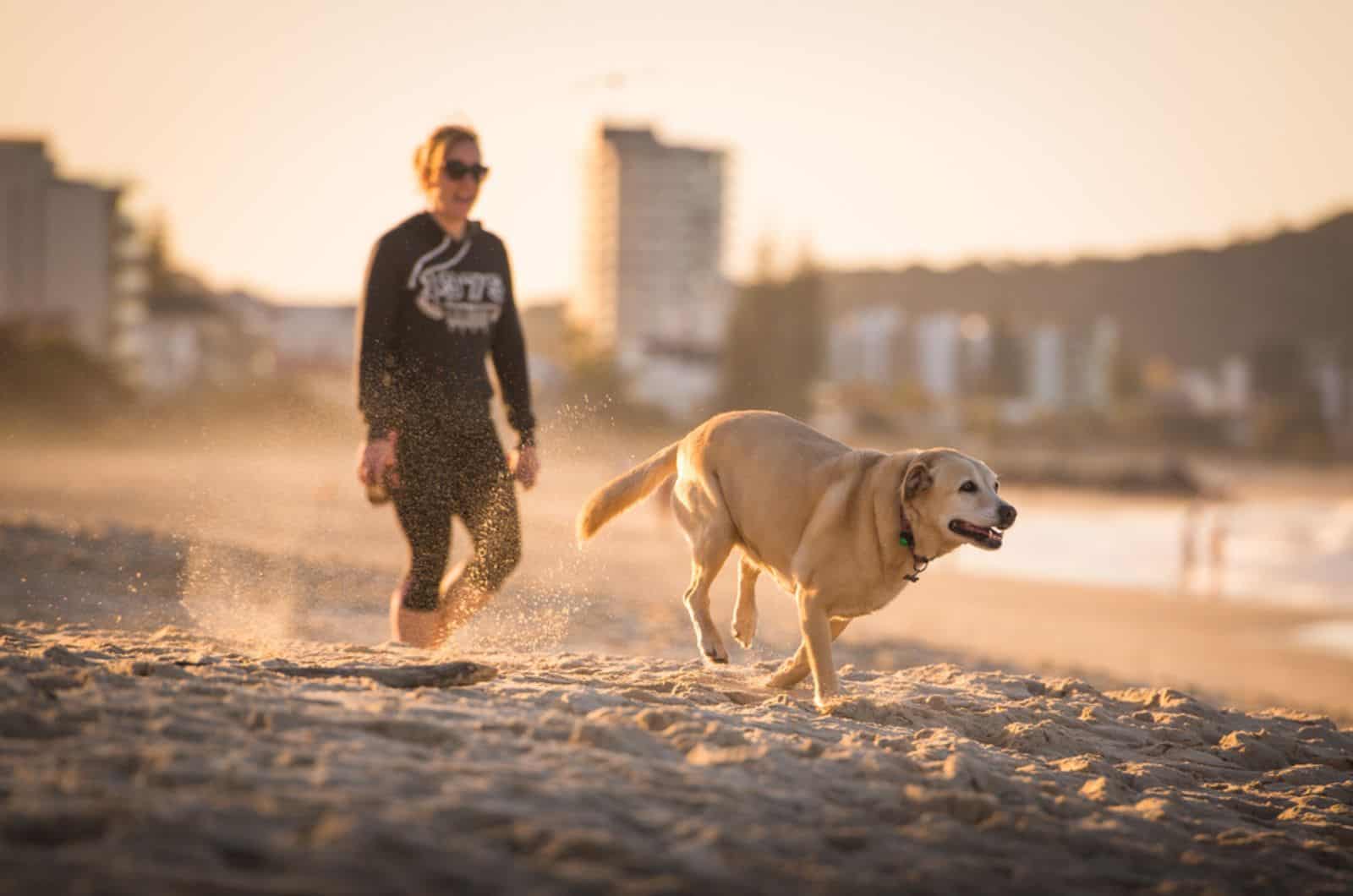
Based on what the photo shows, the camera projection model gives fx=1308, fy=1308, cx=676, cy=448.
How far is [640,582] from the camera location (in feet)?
53.4

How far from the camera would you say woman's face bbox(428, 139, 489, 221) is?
223 inches

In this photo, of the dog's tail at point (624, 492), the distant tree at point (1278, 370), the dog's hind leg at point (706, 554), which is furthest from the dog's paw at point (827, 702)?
the distant tree at point (1278, 370)

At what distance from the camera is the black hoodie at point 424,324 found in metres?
5.63

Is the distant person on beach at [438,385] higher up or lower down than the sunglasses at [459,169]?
lower down

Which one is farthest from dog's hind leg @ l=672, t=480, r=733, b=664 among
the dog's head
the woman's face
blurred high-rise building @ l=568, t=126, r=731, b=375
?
blurred high-rise building @ l=568, t=126, r=731, b=375

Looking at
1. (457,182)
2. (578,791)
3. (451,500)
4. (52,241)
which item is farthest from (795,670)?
(52,241)

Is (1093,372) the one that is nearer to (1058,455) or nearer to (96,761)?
(1058,455)

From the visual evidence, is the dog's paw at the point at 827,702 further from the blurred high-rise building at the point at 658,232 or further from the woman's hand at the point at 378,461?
the blurred high-rise building at the point at 658,232

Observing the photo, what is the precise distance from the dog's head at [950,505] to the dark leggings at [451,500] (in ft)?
5.95

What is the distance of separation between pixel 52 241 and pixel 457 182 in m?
59.3

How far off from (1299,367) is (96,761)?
150384mm

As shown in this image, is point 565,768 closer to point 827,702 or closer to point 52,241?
point 827,702

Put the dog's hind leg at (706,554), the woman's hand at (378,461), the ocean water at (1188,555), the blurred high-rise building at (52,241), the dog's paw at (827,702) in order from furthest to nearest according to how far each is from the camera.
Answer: the blurred high-rise building at (52,241) → the ocean water at (1188,555) → the dog's hind leg at (706,554) → the woman's hand at (378,461) → the dog's paw at (827,702)

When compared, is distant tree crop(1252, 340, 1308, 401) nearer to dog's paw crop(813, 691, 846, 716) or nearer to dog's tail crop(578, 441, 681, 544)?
dog's tail crop(578, 441, 681, 544)
